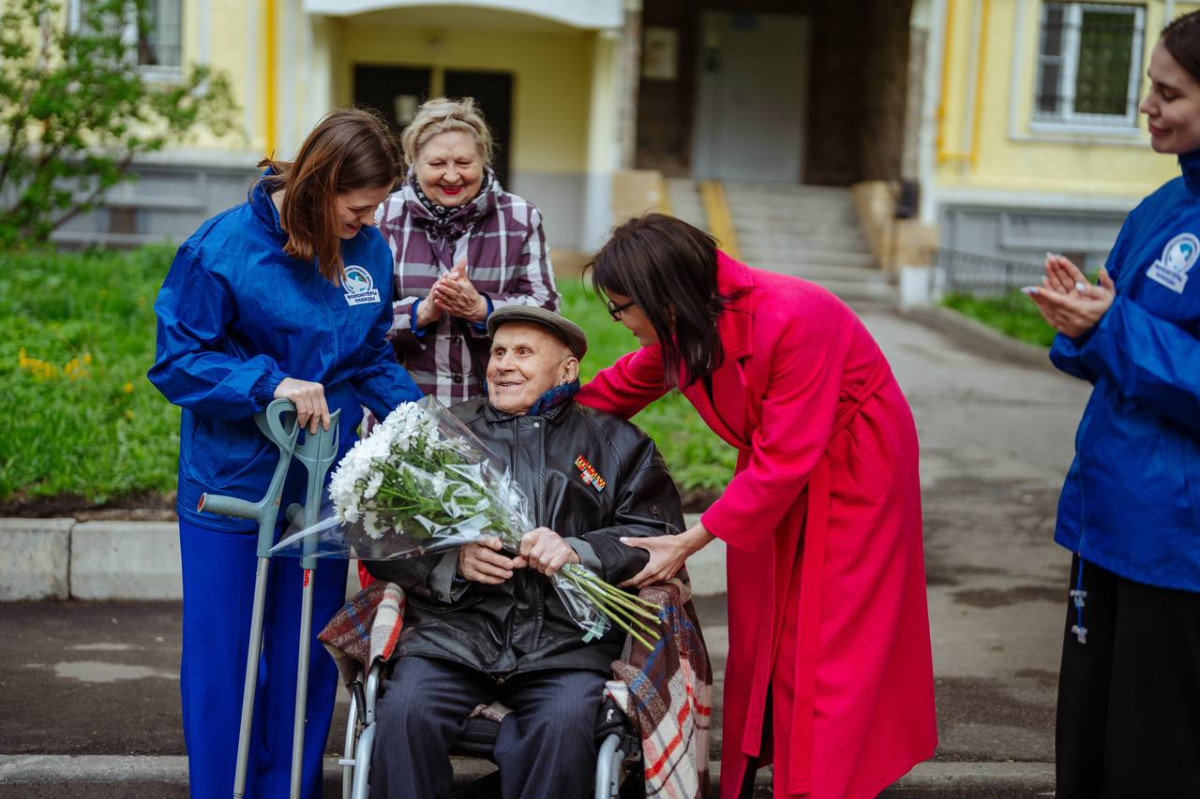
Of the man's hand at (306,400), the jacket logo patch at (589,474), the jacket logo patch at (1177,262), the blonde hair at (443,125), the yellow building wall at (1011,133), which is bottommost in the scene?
the jacket logo patch at (589,474)

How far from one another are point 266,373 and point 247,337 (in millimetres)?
217

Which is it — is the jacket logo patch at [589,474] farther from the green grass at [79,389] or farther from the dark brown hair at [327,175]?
the green grass at [79,389]

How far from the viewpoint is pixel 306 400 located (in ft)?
10.5

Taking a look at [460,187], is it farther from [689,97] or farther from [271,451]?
[689,97]

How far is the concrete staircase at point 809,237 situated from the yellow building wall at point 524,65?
2.28m

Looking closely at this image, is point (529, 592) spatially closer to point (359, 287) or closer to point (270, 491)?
point (270, 491)

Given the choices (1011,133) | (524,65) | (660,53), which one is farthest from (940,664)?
(660,53)

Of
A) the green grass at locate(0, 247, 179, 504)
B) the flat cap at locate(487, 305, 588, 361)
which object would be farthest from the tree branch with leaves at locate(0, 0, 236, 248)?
the flat cap at locate(487, 305, 588, 361)

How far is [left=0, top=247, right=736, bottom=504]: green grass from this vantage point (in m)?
6.08

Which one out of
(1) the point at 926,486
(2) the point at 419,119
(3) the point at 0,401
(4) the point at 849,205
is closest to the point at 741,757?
(2) the point at 419,119

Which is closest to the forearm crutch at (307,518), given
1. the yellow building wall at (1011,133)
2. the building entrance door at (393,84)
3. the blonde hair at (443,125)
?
the blonde hair at (443,125)

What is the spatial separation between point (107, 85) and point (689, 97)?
30.3ft

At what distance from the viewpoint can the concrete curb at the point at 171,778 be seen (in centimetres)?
393

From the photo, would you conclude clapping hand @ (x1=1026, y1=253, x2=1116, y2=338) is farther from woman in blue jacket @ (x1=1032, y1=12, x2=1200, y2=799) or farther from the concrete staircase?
the concrete staircase
